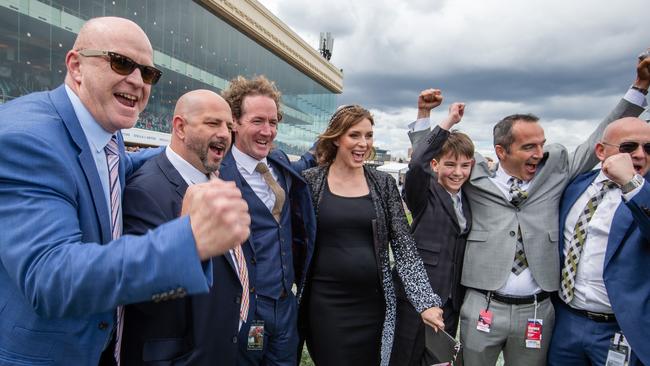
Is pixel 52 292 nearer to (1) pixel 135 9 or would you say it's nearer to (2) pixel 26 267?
(2) pixel 26 267

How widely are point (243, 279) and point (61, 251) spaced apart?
1390 mm

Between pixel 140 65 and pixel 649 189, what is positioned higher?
pixel 140 65

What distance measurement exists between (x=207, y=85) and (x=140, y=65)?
109 feet

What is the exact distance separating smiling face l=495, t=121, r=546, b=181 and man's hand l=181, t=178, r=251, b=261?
274cm

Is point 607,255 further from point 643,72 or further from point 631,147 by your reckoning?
point 643,72

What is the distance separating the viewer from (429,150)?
3.04 metres

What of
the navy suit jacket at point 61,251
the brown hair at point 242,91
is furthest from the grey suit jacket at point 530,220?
the navy suit jacket at point 61,251

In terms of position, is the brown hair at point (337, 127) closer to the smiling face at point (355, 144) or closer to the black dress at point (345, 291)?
the smiling face at point (355, 144)

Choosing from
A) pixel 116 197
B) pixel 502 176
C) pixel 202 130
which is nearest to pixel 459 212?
pixel 502 176

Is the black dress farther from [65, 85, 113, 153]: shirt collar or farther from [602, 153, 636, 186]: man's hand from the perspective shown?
[65, 85, 113, 153]: shirt collar

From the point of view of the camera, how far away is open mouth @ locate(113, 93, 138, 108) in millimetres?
1733

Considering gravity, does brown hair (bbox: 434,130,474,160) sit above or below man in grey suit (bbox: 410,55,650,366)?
above

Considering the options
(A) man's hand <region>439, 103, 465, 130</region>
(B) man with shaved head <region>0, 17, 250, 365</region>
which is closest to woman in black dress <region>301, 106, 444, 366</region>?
(A) man's hand <region>439, 103, 465, 130</region>

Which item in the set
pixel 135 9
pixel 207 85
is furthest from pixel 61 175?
pixel 207 85
